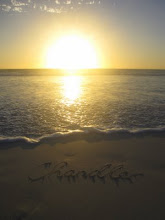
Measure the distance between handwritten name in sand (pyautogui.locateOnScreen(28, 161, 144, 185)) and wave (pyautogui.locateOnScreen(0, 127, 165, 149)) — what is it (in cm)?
143

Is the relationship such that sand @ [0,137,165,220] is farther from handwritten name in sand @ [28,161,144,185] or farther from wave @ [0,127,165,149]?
wave @ [0,127,165,149]

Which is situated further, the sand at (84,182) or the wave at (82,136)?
the wave at (82,136)

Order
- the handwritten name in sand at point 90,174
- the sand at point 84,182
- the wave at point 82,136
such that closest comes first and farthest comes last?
1. the sand at point 84,182
2. the handwritten name in sand at point 90,174
3. the wave at point 82,136

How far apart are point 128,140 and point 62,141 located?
79.7 inches

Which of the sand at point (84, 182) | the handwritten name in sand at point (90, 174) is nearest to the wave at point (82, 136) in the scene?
the sand at point (84, 182)

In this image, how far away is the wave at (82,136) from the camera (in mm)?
5386

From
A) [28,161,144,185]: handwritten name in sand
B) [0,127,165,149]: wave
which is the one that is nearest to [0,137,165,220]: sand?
[28,161,144,185]: handwritten name in sand

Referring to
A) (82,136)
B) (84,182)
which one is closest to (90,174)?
(84,182)

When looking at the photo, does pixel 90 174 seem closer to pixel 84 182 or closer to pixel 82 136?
pixel 84 182

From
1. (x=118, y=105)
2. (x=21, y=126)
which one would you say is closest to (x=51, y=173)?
(x=21, y=126)

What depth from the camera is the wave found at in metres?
5.39

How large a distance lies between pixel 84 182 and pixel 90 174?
0.96 feet

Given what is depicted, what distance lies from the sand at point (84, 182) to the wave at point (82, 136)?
335 millimetres

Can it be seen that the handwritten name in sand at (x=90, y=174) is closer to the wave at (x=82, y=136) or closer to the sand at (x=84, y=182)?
the sand at (x=84, y=182)
